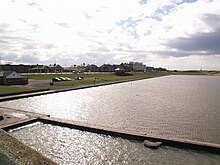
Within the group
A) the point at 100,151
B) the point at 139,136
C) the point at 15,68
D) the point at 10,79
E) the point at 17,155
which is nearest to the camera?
the point at 17,155

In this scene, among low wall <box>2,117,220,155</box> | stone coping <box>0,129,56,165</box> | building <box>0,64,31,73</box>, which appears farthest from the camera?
building <box>0,64,31,73</box>

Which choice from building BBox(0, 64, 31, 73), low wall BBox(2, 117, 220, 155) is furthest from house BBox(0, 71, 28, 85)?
building BBox(0, 64, 31, 73)

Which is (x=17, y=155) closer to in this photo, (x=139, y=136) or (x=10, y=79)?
(x=139, y=136)

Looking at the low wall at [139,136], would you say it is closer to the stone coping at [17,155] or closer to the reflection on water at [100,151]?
the reflection on water at [100,151]

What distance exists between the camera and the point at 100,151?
1534cm

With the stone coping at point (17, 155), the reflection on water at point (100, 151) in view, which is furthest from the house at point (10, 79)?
the stone coping at point (17, 155)

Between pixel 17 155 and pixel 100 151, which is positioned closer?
pixel 17 155

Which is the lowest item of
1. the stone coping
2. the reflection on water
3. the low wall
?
the reflection on water

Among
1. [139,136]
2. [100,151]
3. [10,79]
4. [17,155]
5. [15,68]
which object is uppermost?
[15,68]

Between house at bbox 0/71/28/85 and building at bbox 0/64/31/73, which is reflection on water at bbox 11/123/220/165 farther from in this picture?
building at bbox 0/64/31/73

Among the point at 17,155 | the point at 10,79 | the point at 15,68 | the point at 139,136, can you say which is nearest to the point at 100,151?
the point at 139,136

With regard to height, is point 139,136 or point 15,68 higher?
point 15,68

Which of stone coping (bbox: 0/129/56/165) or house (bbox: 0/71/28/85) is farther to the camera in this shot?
house (bbox: 0/71/28/85)

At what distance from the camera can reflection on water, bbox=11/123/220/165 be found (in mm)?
14039
